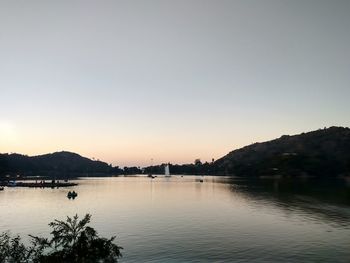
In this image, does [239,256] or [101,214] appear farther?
[101,214]

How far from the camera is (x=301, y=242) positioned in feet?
242

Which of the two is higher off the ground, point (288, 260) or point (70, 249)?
point (70, 249)

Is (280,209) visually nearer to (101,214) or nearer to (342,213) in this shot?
(342,213)

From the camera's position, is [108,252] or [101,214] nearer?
[108,252]

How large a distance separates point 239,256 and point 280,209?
73308 mm

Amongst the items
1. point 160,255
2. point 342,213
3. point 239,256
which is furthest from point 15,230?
point 342,213

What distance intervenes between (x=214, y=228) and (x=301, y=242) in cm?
2200

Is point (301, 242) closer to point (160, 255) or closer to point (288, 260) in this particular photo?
point (288, 260)

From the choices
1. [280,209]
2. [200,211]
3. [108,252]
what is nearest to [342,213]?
[280,209]

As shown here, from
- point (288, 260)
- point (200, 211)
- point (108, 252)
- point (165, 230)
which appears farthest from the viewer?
point (200, 211)

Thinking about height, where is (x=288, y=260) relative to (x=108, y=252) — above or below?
below

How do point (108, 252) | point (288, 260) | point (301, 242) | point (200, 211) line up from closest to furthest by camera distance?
point (108, 252)
point (288, 260)
point (301, 242)
point (200, 211)

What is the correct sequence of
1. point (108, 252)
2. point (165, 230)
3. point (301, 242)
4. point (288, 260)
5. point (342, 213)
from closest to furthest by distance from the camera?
1. point (108, 252)
2. point (288, 260)
3. point (301, 242)
4. point (165, 230)
5. point (342, 213)

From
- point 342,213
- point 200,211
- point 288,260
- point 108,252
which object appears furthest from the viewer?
point 200,211
